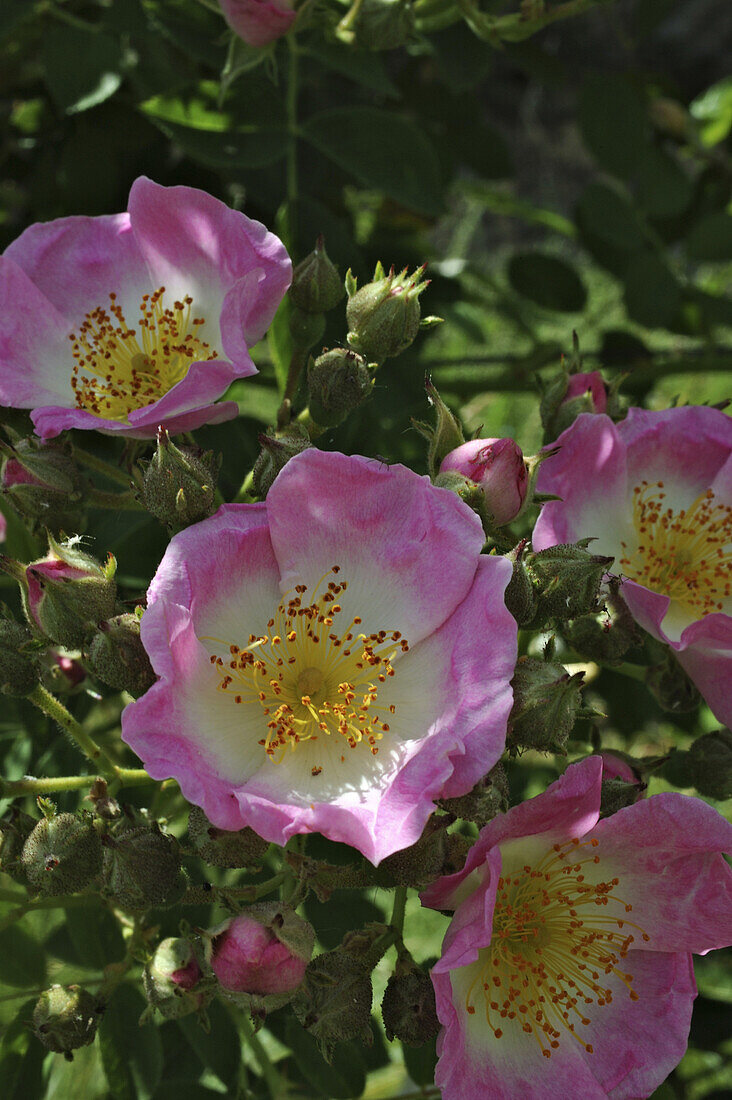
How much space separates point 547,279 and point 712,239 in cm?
53

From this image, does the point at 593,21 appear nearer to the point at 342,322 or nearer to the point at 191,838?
the point at 342,322

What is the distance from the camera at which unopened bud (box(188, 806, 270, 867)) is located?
59.9 inches

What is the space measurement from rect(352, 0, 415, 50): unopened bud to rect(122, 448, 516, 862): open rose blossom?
101 cm

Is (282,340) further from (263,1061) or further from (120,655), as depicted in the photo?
(263,1061)

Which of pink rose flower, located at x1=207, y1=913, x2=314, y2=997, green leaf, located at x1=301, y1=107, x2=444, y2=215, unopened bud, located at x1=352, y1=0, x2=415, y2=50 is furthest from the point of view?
green leaf, located at x1=301, y1=107, x2=444, y2=215

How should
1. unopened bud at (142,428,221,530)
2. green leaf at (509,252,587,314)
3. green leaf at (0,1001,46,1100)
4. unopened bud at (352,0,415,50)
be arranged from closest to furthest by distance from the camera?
1. unopened bud at (142,428,221,530)
2. green leaf at (0,1001,46,1100)
3. unopened bud at (352,0,415,50)
4. green leaf at (509,252,587,314)

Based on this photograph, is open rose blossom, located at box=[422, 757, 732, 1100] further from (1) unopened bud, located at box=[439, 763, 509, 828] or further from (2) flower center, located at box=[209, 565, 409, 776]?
(2) flower center, located at box=[209, 565, 409, 776]

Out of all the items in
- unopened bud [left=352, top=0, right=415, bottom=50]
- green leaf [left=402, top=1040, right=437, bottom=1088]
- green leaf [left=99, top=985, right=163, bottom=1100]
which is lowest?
green leaf [left=402, top=1040, right=437, bottom=1088]

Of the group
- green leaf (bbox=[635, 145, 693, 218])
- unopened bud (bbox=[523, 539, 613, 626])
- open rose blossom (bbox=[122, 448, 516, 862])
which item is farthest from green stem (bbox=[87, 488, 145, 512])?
green leaf (bbox=[635, 145, 693, 218])

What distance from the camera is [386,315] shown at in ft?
6.04

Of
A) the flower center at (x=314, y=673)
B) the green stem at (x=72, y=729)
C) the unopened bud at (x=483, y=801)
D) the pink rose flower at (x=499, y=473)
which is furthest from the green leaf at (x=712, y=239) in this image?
the green stem at (x=72, y=729)

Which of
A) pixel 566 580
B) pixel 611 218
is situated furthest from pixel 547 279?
pixel 566 580

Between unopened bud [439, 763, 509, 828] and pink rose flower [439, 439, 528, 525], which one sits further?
pink rose flower [439, 439, 528, 525]

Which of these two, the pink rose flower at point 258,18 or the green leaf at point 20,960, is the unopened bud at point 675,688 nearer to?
the green leaf at point 20,960
